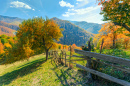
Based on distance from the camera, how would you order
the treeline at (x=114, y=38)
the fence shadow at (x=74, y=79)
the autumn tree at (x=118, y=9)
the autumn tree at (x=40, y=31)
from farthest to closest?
the treeline at (x=114, y=38) → the autumn tree at (x=40, y=31) → the autumn tree at (x=118, y=9) → the fence shadow at (x=74, y=79)

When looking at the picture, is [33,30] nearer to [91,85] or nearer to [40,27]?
[40,27]

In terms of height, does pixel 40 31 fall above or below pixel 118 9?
below

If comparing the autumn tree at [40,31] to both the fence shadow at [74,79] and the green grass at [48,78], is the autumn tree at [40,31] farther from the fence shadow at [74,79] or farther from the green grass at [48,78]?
the fence shadow at [74,79]

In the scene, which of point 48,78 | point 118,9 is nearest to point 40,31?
point 48,78

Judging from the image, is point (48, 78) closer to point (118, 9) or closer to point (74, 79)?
point (74, 79)

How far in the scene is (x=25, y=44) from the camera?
988 centimetres

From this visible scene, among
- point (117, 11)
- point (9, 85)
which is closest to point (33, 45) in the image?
point (9, 85)

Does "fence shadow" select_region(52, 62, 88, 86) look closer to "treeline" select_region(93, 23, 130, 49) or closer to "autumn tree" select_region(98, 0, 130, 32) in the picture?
"autumn tree" select_region(98, 0, 130, 32)

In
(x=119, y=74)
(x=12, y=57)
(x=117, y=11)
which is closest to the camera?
(x=119, y=74)

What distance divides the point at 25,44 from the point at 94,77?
10.3m

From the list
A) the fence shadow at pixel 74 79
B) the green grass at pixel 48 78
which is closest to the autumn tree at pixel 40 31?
the green grass at pixel 48 78

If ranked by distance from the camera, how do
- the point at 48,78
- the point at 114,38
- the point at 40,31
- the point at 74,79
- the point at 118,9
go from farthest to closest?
the point at 114,38 < the point at 40,31 < the point at 48,78 < the point at 118,9 < the point at 74,79

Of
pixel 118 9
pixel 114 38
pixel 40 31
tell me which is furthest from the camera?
pixel 114 38

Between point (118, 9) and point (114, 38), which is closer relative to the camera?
point (118, 9)
